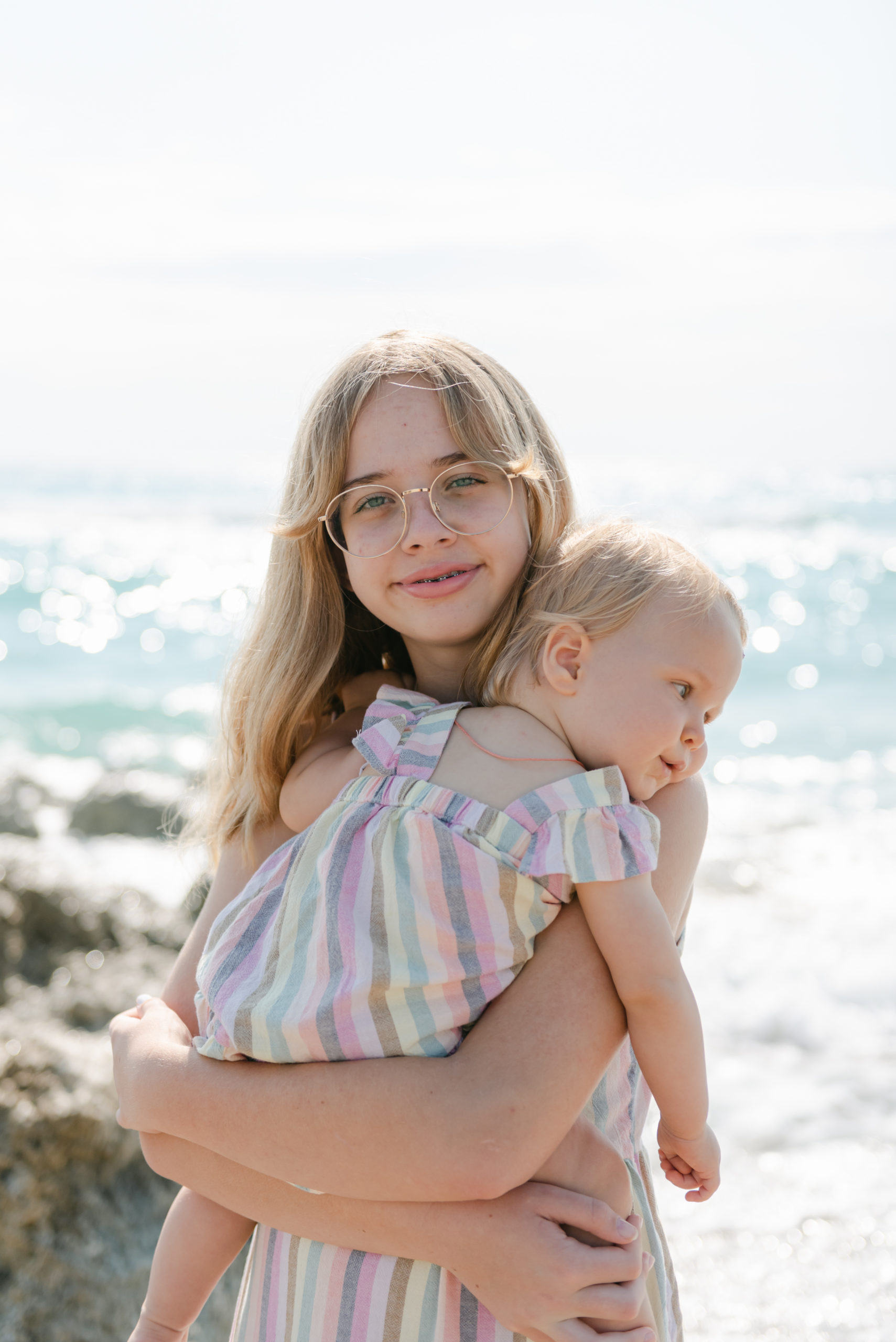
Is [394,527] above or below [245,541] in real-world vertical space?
above

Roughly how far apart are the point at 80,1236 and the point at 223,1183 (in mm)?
1076

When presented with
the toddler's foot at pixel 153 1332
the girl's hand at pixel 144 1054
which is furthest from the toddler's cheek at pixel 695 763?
the toddler's foot at pixel 153 1332

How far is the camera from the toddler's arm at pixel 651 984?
57.5 inches

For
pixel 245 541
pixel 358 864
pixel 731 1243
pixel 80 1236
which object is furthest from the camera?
pixel 245 541

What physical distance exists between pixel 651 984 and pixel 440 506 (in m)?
0.82

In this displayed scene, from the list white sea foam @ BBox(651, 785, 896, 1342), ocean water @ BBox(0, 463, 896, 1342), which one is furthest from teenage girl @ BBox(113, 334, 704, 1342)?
white sea foam @ BBox(651, 785, 896, 1342)

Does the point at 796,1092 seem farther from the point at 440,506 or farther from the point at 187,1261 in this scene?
the point at 440,506

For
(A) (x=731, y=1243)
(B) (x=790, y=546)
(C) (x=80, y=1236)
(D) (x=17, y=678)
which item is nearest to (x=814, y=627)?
(B) (x=790, y=546)

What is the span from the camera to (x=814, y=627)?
1477 centimetres

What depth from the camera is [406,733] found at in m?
1.69

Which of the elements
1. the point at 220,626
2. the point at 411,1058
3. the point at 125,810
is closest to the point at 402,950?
the point at 411,1058

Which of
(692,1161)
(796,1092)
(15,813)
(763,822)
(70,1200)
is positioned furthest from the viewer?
(763,822)

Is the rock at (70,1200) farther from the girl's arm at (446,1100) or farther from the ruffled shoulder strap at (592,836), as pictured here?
the ruffled shoulder strap at (592,836)

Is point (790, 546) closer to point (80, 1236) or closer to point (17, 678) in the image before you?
point (17, 678)
